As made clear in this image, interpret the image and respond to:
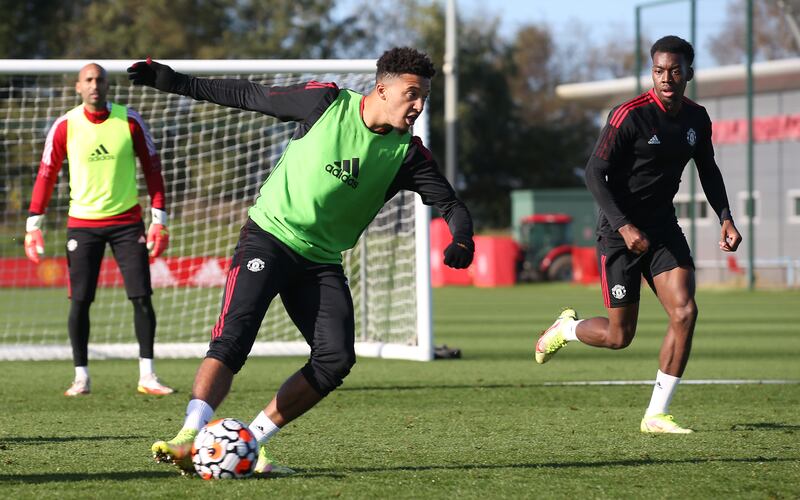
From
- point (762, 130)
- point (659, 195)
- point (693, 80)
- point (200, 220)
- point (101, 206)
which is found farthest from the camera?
point (762, 130)

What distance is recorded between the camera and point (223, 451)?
4.85 meters

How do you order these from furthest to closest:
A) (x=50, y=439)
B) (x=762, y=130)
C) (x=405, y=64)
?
(x=762, y=130) → (x=50, y=439) → (x=405, y=64)

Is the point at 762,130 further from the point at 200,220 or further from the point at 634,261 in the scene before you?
the point at 634,261

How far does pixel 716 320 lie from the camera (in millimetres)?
17719

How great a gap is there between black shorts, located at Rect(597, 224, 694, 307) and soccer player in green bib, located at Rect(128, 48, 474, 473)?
1.86 m

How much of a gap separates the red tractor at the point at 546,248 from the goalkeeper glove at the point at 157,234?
88.6 feet

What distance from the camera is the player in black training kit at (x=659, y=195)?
21.1 ft

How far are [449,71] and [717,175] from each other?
98.1 ft

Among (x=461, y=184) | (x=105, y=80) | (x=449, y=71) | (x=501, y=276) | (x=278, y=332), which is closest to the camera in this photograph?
(x=105, y=80)

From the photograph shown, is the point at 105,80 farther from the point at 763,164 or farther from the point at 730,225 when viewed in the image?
the point at 763,164

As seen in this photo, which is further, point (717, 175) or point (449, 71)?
point (449, 71)

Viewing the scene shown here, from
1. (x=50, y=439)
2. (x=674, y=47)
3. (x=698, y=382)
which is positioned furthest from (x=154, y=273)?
(x=674, y=47)

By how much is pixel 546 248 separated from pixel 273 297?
34.4 meters

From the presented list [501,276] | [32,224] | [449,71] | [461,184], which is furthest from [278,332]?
[461,184]
